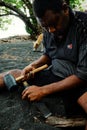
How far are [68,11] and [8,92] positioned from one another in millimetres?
1465

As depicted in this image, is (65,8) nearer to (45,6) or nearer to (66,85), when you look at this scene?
(45,6)

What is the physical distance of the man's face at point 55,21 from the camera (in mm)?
2750

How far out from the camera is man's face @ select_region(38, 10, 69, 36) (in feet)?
9.02

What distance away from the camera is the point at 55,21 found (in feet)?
9.13

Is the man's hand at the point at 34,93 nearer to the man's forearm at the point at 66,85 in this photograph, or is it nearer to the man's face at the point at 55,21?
the man's forearm at the point at 66,85

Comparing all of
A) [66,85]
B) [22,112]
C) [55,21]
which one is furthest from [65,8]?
[22,112]

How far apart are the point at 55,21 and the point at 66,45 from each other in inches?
11.8

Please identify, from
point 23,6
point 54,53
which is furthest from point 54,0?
point 23,6

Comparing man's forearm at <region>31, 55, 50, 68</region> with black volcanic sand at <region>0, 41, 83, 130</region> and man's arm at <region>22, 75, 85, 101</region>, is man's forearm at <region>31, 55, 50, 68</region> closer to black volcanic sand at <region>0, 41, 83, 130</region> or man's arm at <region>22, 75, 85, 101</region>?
black volcanic sand at <region>0, 41, 83, 130</region>

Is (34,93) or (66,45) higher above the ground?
(66,45)

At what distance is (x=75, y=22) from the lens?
9.30ft

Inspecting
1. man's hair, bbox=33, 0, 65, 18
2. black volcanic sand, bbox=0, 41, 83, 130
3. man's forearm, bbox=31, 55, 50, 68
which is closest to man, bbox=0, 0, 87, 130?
man's hair, bbox=33, 0, 65, 18

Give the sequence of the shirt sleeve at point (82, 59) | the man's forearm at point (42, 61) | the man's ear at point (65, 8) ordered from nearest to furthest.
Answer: the shirt sleeve at point (82, 59) → the man's ear at point (65, 8) → the man's forearm at point (42, 61)

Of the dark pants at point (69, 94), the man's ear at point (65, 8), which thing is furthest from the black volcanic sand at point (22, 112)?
the man's ear at point (65, 8)
